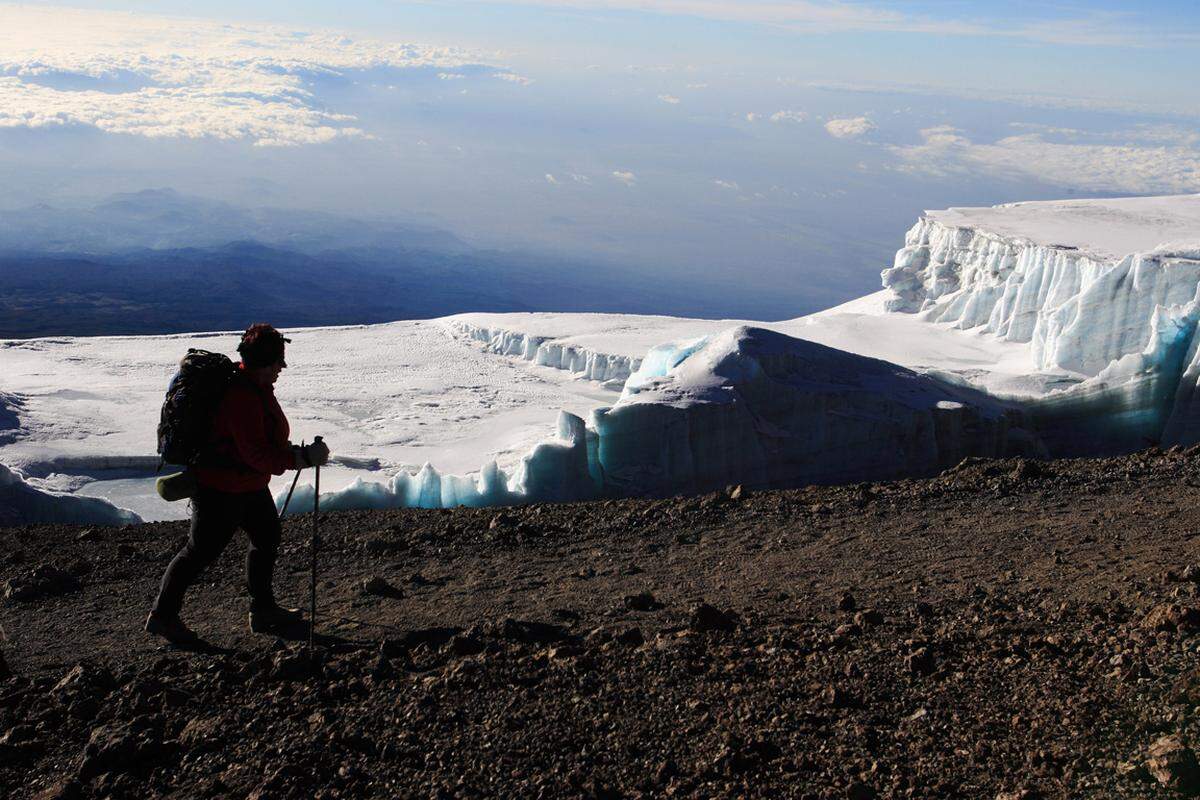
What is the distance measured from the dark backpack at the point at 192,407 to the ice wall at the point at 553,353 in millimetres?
16998

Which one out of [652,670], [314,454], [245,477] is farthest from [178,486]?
[652,670]

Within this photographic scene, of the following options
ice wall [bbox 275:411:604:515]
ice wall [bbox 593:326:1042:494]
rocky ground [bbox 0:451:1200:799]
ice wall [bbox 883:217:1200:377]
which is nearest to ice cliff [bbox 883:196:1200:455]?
ice wall [bbox 883:217:1200:377]

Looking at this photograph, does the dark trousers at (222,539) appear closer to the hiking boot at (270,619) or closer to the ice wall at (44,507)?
the hiking boot at (270,619)

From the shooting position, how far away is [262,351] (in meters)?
5.32

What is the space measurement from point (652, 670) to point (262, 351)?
243cm

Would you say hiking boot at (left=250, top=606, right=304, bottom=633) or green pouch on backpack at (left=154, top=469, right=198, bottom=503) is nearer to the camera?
green pouch on backpack at (left=154, top=469, right=198, bottom=503)

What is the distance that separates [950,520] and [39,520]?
8.65m

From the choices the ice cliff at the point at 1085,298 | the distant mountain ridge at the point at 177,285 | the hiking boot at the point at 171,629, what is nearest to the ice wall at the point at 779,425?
the ice cliff at the point at 1085,298

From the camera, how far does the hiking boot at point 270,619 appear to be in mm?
5523

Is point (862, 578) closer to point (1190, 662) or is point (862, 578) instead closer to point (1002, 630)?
point (1002, 630)

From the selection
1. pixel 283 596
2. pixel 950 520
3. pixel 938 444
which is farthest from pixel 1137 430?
pixel 283 596

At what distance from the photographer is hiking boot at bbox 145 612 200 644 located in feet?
17.7

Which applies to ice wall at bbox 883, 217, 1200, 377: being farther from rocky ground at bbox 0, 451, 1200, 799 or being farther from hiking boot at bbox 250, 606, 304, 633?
hiking boot at bbox 250, 606, 304, 633

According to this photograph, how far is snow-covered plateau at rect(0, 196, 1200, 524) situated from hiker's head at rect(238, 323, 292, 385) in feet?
18.8
